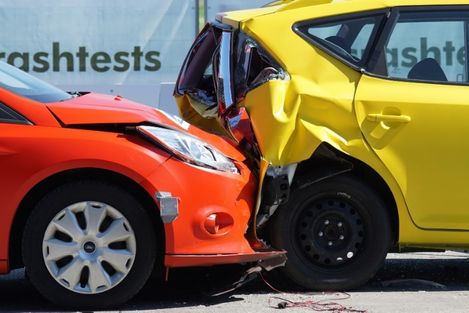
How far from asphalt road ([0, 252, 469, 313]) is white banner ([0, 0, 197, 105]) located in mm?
5276

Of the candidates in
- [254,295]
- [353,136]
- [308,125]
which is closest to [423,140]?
[353,136]

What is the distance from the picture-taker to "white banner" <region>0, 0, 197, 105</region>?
36.9 feet

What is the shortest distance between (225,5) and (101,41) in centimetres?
166

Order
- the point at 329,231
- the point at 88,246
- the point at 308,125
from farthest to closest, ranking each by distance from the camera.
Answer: the point at 329,231, the point at 308,125, the point at 88,246

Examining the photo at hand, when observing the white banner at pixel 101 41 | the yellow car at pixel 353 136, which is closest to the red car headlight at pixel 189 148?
the yellow car at pixel 353 136

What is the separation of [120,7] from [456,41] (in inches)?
254

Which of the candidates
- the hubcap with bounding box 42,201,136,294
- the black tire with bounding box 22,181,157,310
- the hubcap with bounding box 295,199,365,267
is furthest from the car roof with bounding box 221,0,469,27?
the hubcap with bounding box 42,201,136,294

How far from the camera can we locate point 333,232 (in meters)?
5.44

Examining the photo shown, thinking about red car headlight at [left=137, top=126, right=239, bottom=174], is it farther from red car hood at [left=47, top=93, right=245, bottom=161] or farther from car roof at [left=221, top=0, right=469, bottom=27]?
car roof at [left=221, top=0, right=469, bottom=27]

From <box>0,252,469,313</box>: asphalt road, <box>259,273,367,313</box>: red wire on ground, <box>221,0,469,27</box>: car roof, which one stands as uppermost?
<box>221,0,469,27</box>: car roof

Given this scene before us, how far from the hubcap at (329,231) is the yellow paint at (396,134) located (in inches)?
11.5

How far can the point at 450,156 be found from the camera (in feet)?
17.6

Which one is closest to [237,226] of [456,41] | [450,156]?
[450,156]

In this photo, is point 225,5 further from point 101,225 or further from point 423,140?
point 101,225
